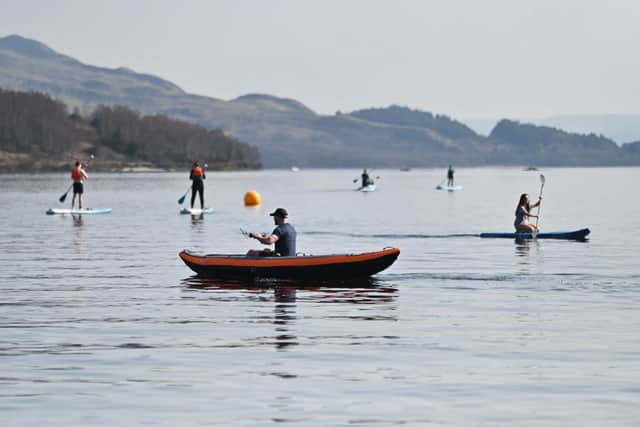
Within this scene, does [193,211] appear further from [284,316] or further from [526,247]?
[284,316]

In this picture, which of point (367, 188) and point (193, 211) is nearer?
point (193, 211)

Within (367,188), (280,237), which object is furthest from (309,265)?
(367,188)

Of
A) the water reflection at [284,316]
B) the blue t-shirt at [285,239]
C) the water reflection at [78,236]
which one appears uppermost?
the blue t-shirt at [285,239]

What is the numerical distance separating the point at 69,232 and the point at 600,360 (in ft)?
117

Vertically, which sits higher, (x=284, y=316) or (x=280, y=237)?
(x=280, y=237)

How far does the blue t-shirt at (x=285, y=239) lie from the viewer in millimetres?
26609

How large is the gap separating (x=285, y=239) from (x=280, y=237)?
0.49 feet

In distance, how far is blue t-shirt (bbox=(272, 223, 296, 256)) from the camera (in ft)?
87.3

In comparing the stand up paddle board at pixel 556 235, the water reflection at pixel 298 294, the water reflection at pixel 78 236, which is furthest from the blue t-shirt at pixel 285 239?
the stand up paddle board at pixel 556 235

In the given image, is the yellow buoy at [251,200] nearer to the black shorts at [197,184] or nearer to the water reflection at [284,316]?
the black shorts at [197,184]

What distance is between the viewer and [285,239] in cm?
2678

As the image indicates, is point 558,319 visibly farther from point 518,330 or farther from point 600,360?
point 600,360

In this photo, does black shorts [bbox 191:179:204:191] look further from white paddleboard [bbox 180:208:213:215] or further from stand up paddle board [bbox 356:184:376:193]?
stand up paddle board [bbox 356:184:376:193]

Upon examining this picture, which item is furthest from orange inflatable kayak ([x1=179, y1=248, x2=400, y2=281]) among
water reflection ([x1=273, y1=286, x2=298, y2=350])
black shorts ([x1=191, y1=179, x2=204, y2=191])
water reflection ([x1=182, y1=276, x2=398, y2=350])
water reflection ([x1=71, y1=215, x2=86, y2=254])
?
black shorts ([x1=191, y1=179, x2=204, y2=191])
